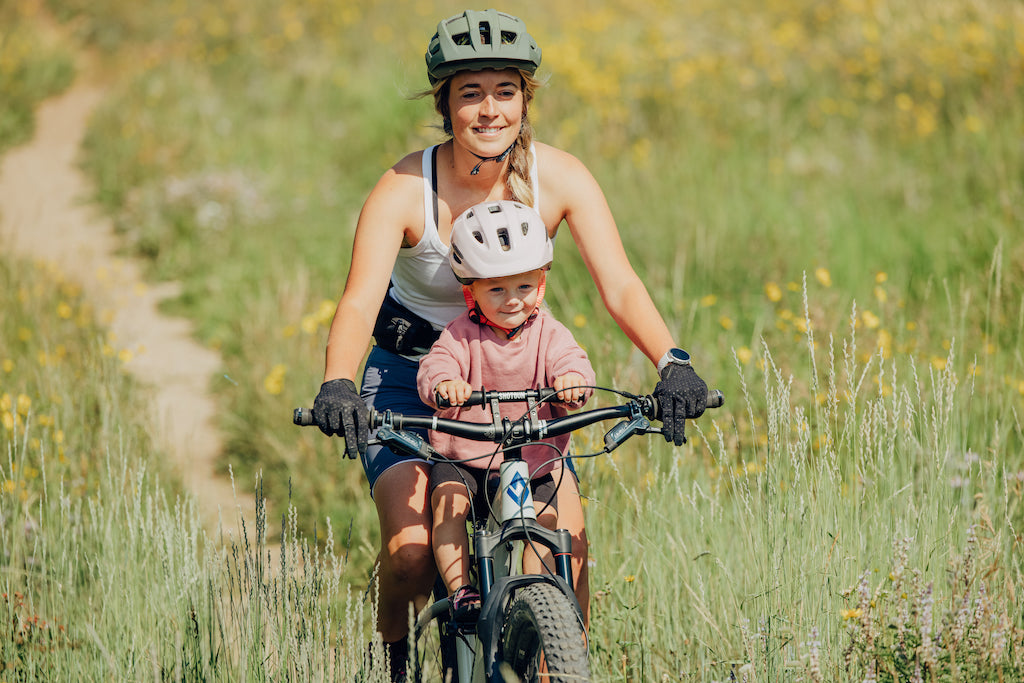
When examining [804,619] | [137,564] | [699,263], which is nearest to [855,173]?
[699,263]

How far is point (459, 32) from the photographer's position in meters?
2.84

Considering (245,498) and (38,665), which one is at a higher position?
(245,498)

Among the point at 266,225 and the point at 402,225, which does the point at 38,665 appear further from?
the point at 266,225

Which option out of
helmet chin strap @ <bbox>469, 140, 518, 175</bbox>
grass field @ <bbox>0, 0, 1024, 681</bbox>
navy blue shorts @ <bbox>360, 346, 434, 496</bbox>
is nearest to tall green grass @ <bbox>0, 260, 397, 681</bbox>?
grass field @ <bbox>0, 0, 1024, 681</bbox>

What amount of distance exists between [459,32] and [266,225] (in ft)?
18.3

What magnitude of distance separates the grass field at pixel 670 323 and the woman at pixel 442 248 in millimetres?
273

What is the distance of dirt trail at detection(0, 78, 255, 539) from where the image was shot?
16.8 ft

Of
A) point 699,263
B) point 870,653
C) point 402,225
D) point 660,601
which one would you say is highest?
point 699,263

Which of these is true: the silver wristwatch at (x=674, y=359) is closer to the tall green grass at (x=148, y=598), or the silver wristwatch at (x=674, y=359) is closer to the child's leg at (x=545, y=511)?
the child's leg at (x=545, y=511)

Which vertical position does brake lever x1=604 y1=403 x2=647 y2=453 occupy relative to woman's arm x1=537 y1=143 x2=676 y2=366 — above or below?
below

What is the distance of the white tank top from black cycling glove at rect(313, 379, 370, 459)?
74 centimetres

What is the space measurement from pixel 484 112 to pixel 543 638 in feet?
5.16

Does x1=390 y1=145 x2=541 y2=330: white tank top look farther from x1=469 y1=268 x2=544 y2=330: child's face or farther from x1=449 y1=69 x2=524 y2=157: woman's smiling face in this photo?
x1=469 y1=268 x2=544 y2=330: child's face

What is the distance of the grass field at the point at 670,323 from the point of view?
9.23ft
